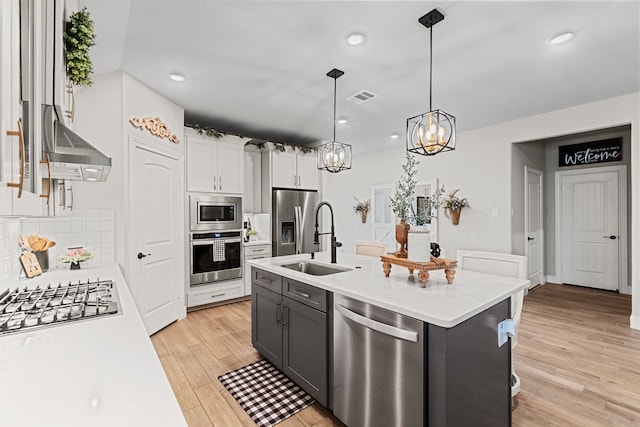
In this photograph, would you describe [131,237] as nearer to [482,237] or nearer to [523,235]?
[482,237]

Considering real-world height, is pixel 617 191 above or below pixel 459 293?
above

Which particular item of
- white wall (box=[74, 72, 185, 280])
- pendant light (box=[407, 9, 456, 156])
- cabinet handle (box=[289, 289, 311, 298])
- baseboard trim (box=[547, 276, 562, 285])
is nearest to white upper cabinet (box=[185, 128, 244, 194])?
white wall (box=[74, 72, 185, 280])

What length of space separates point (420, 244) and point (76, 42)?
2.12 meters

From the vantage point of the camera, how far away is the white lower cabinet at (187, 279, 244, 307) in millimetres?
3945

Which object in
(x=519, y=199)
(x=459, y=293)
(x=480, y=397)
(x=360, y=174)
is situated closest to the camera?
(x=480, y=397)

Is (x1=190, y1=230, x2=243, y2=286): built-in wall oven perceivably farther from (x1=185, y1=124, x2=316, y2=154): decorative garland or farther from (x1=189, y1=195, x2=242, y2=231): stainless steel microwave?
(x1=185, y1=124, x2=316, y2=154): decorative garland

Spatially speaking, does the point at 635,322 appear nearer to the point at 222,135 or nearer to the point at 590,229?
the point at 590,229

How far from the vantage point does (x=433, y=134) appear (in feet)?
7.19

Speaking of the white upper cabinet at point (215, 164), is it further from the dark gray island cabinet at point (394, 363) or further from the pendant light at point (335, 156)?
the dark gray island cabinet at point (394, 363)

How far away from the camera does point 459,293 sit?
1.62 meters

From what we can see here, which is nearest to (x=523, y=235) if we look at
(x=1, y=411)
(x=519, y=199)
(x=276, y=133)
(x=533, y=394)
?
(x=519, y=199)

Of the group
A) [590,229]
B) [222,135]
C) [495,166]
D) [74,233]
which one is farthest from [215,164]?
[590,229]

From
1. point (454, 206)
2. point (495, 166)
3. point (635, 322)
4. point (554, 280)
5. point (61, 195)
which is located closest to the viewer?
point (61, 195)

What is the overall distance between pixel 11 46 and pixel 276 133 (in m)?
4.48
